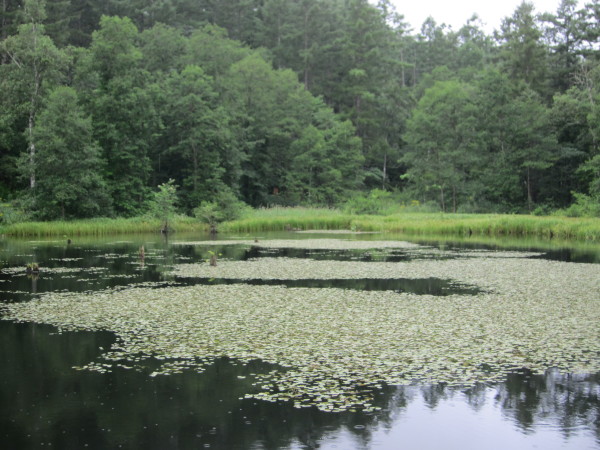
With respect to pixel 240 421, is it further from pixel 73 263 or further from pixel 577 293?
pixel 73 263

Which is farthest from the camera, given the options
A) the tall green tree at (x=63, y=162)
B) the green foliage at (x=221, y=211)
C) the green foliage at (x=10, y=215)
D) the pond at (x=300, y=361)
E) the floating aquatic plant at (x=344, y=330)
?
the green foliage at (x=221, y=211)

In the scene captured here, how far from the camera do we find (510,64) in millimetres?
61656

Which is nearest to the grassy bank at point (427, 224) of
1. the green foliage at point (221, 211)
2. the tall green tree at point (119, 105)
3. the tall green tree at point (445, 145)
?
the green foliage at point (221, 211)

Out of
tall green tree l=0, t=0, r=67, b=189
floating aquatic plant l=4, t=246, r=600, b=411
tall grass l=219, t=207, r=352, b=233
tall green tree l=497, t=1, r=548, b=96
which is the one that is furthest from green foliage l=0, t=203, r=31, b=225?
tall green tree l=497, t=1, r=548, b=96

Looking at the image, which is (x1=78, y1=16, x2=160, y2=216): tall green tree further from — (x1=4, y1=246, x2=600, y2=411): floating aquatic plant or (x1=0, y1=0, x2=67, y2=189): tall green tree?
(x1=4, y1=246, x2=600, y2=411): floating aquatic plant

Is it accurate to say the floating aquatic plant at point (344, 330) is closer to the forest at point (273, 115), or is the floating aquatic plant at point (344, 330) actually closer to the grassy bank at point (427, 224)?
the grassy bank at point (427, 224)

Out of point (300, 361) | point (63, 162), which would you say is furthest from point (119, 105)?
point (300, 361)

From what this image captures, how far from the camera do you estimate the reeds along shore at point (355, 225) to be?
35.5 m

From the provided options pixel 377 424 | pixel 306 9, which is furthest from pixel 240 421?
pixel 306 9

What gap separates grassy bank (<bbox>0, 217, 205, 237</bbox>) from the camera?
37094mm

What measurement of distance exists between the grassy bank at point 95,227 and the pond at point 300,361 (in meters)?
19.7

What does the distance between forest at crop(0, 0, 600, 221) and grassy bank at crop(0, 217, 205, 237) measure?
118cm

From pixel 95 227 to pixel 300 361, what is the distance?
110 feet

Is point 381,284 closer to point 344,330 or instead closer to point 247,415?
point 344,330
